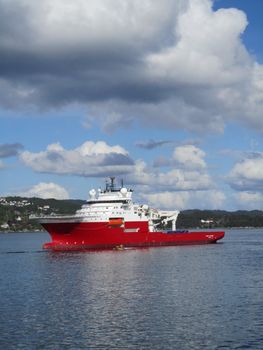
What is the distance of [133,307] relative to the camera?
3759 cm

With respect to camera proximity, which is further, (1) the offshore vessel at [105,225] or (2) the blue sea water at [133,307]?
(1) the offshore vessel at [105,225]

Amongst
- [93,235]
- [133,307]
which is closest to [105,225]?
[93,235]

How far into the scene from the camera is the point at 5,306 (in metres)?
39.0

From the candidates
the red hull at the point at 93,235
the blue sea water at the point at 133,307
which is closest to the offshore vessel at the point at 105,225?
the red hull at the point at 93,235

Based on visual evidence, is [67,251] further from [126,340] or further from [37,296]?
[126,340]

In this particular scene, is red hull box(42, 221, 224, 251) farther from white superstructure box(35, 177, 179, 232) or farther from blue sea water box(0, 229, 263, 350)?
blue sea water box(0, 229, 263, 350)

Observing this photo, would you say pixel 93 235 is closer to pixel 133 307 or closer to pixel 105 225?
pixel 105 225

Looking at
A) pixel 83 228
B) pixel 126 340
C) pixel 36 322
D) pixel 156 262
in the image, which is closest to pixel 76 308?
pixel 36 322

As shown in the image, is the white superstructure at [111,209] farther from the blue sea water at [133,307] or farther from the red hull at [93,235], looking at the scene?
the blue sea water at [133,307]

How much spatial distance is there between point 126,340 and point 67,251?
6335cm

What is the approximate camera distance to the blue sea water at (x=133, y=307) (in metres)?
28.9

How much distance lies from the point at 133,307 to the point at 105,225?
5415cm

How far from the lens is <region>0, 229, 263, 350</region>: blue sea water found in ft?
94.7

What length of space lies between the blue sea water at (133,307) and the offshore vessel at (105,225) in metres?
24.7
